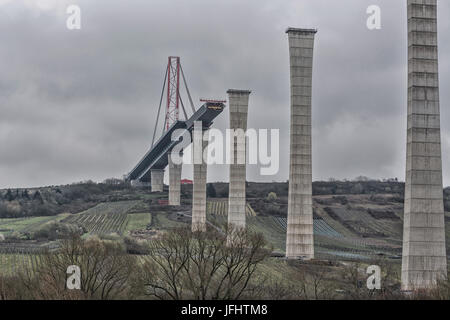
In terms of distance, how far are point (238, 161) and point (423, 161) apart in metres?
37.1

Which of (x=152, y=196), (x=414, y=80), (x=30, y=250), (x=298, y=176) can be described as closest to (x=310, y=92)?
(x=298, y=176)

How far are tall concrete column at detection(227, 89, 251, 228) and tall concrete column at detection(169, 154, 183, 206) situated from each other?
5202cm

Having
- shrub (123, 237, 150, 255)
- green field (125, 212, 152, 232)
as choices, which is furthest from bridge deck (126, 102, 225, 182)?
shrub (123, 237, 150, 255)

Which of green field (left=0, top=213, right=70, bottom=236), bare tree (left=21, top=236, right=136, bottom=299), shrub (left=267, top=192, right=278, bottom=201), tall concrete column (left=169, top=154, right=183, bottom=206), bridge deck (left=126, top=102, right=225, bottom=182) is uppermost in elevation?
bridge deck (left=126, top=102, right=225, bottom=182)

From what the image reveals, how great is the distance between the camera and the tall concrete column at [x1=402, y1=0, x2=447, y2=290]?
50.1m

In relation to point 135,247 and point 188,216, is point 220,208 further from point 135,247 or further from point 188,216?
point 135,247

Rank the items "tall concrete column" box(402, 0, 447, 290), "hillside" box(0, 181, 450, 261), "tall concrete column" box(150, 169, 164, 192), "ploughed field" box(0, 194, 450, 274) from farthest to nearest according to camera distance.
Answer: "tall concrete column" box(150, 169, 164, 192)
"hillside" box(0, 181, 450, 261)
"ploughed field" box(0, 194, 450, 274)
"tall concrete column" box(402, 0, 447, 290)

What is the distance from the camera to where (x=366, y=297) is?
4828cm

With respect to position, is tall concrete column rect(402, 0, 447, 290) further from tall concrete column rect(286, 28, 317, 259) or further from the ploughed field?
the ploughed field

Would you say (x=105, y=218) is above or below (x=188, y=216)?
below

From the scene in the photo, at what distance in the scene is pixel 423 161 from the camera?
1984 inches

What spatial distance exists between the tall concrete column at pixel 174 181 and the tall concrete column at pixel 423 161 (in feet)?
292

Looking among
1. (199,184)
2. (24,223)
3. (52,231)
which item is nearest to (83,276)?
(199,184)

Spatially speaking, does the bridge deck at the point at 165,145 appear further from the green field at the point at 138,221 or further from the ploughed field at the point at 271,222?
the green field at the point at 138,221
